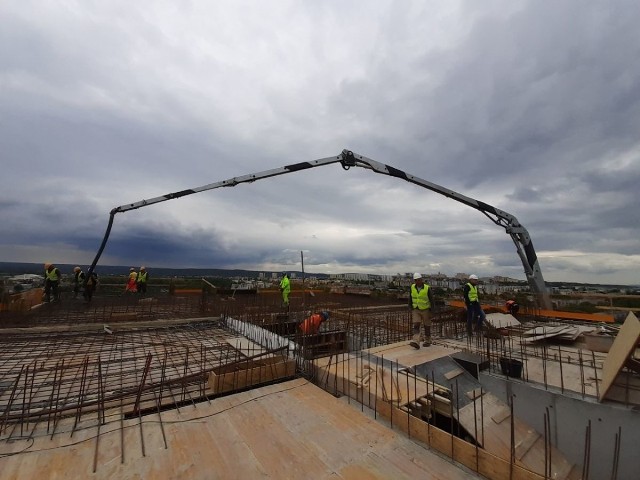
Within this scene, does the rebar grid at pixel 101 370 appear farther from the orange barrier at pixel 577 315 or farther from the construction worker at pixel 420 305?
the orange barrier at pixel 577 315

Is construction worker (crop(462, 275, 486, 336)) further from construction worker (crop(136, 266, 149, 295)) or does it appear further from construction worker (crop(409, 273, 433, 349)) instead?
construction worker (crop(136, 266, 149, 295))

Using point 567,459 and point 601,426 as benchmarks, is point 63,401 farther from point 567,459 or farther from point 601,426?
point 601,426

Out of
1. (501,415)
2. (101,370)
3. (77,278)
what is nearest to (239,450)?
(101,370)

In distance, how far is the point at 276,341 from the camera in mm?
6883

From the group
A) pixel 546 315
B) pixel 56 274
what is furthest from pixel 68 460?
pixel 546 315

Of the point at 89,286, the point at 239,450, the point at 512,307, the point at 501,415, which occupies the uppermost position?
the point at 89,286

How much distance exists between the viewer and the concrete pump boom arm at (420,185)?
1227cm

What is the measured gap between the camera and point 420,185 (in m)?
13.8

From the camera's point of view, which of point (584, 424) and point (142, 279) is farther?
point (142, 279)

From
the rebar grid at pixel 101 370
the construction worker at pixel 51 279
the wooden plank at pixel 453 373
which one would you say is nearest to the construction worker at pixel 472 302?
the wooden plank at pixel 453 373

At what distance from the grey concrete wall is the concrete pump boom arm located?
31.6ft

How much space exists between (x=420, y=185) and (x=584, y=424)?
10.5 m

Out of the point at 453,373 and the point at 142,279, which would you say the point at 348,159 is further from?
the point at 142,279

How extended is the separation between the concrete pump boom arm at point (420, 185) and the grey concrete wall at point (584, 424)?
9.62 meters
